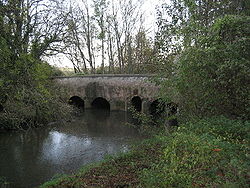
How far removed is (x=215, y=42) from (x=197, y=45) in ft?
3.19

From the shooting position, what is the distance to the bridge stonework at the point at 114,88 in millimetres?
17547

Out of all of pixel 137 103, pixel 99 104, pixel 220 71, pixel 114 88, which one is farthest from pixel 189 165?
pixel 99 104

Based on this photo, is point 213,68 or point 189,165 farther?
point 213,68

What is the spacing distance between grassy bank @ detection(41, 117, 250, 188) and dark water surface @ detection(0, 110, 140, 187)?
2071 millimetres

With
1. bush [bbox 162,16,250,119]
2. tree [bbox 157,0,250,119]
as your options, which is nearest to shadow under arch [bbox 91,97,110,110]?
tree [bbox 157,0,250,119]

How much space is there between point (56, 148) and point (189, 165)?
25.0ft

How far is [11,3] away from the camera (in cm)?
643

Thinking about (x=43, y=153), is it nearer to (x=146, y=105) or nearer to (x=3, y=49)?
(x=3, y=49)

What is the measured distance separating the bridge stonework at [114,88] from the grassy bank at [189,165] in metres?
10.7

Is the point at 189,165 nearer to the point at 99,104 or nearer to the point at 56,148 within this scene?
the point at 56,148

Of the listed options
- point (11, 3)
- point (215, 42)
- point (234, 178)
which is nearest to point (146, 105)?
point (215, 42)

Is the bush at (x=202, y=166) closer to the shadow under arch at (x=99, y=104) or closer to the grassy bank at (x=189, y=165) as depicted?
the grassy bank at (x=189, y=165)

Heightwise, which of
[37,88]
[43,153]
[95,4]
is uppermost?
[95,4]

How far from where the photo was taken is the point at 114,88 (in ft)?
63.5
